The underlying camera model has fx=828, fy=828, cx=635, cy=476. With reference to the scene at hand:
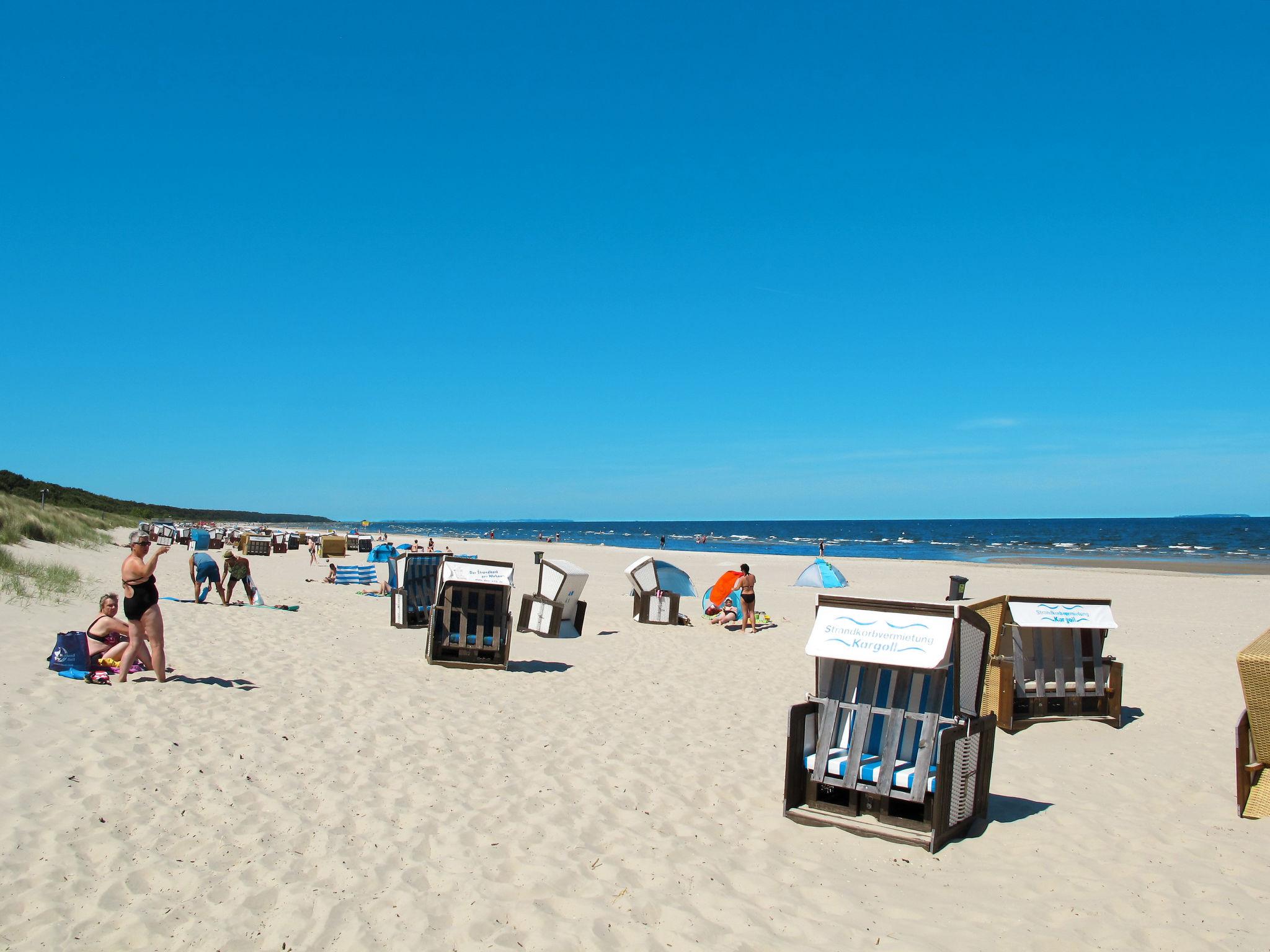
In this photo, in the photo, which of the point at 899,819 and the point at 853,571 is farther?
the point at 853,571

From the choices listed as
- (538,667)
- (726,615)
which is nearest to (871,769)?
(538,667)

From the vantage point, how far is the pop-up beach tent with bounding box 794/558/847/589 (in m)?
24.4

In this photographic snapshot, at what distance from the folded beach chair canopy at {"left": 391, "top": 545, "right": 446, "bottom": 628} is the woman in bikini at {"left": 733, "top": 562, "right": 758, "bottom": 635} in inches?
216

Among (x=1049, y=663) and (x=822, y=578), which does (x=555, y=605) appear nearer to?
(x=1049, y=663)

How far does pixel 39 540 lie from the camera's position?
87.9 feet

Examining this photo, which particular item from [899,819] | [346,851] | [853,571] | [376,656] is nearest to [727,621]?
[376,656]

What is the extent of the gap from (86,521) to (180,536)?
538cm

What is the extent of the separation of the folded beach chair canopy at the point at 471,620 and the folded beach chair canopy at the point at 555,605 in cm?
287

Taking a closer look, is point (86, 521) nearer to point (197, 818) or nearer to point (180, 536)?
point (180, 536)

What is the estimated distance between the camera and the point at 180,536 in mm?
47469

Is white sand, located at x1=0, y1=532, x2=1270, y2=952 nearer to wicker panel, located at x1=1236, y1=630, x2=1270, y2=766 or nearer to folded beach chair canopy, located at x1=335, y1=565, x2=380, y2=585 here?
wicker panel, located at x1=1236, y1=630, x2=1270, y2=766

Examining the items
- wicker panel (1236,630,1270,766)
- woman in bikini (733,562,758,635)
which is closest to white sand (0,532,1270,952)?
wicker panel (1236,630,1270,766)

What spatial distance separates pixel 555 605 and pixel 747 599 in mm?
3638

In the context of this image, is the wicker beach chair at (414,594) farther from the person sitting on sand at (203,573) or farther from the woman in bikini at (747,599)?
the woman in bikini at (747,599)
